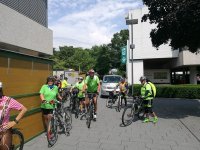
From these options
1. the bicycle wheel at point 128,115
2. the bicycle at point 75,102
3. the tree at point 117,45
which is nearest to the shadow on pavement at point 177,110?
the bicycle wheel at point 128,115

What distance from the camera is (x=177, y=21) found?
40.1ft

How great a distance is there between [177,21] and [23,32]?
20.4 feet

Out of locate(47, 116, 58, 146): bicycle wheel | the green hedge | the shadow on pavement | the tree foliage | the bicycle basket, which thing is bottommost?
the shadow on pavement

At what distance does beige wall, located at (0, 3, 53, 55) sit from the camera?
405 inches

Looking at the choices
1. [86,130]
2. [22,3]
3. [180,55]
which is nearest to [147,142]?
[86,130]

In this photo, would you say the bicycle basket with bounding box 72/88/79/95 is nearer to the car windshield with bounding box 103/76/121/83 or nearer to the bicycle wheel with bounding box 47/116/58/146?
the bicycle wheel with bounding box 47/116/58/146

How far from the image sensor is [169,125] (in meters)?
11.1

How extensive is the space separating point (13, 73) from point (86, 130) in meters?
3.42

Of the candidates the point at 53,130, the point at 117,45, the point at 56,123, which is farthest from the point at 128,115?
the point at 117,45

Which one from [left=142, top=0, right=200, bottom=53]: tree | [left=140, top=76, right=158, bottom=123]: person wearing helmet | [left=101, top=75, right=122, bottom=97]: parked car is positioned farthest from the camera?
[left=101, top=75, right=122, bottom=97]: parked car

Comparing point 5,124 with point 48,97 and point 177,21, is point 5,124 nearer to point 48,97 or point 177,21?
point 48,97

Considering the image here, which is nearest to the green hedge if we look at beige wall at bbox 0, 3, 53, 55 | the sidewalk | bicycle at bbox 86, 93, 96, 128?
beige wall at bbox 0, 3, 53, 55

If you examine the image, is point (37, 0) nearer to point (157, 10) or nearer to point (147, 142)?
point (157, 10)

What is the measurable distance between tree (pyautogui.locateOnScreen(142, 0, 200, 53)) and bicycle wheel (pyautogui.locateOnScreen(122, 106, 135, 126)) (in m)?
4.03
